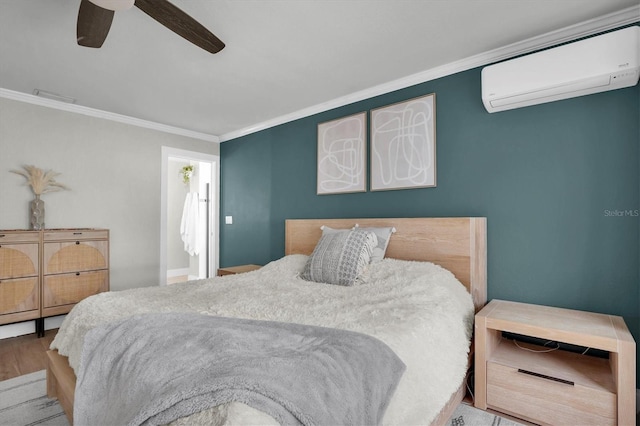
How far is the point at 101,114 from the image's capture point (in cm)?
375

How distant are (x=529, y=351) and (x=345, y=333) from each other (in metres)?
1.53

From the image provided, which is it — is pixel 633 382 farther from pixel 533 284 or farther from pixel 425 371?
pixel 425 371

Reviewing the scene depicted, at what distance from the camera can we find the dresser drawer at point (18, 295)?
292 centimetres

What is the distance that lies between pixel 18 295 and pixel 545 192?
4.42 meters

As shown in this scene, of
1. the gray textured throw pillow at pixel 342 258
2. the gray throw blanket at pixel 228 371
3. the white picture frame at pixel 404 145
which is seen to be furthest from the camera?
the white picture frame at pixel 404 145

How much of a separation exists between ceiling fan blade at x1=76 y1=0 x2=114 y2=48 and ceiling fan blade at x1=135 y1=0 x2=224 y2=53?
0.75ft

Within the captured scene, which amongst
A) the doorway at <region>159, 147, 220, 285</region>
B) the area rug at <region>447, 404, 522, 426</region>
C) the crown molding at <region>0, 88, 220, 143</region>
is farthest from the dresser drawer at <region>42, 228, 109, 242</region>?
the area rug at <region>447, 404, 522, 426</region>

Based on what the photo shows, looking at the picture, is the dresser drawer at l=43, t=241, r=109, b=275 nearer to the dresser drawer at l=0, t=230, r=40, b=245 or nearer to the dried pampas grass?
the dresser drawer at l=0, t=230, r=40, b=245

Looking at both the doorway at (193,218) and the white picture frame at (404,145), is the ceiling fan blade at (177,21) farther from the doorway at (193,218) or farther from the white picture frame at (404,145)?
the doorway at (193,218)

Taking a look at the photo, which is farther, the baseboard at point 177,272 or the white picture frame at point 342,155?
the baseboard at point 177,272

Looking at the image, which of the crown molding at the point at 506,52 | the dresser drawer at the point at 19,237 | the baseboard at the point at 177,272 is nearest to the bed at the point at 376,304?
the crown molding at the point at 506,52

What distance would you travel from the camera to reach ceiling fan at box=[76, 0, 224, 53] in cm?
154

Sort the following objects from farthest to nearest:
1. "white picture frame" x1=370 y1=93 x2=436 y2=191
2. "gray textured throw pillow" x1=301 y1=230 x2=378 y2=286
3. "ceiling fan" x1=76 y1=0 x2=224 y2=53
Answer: "white picture frame" x1=370 y1=93 x2=436 y2=191
"gray textured throw pillow" x1=301 y1=230 x2=378 y2=286
"ceiling fan" x1=76 y1=0 x2=224 y2=53

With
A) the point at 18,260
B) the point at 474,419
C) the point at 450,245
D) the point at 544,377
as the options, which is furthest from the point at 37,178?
the point at 544,377
